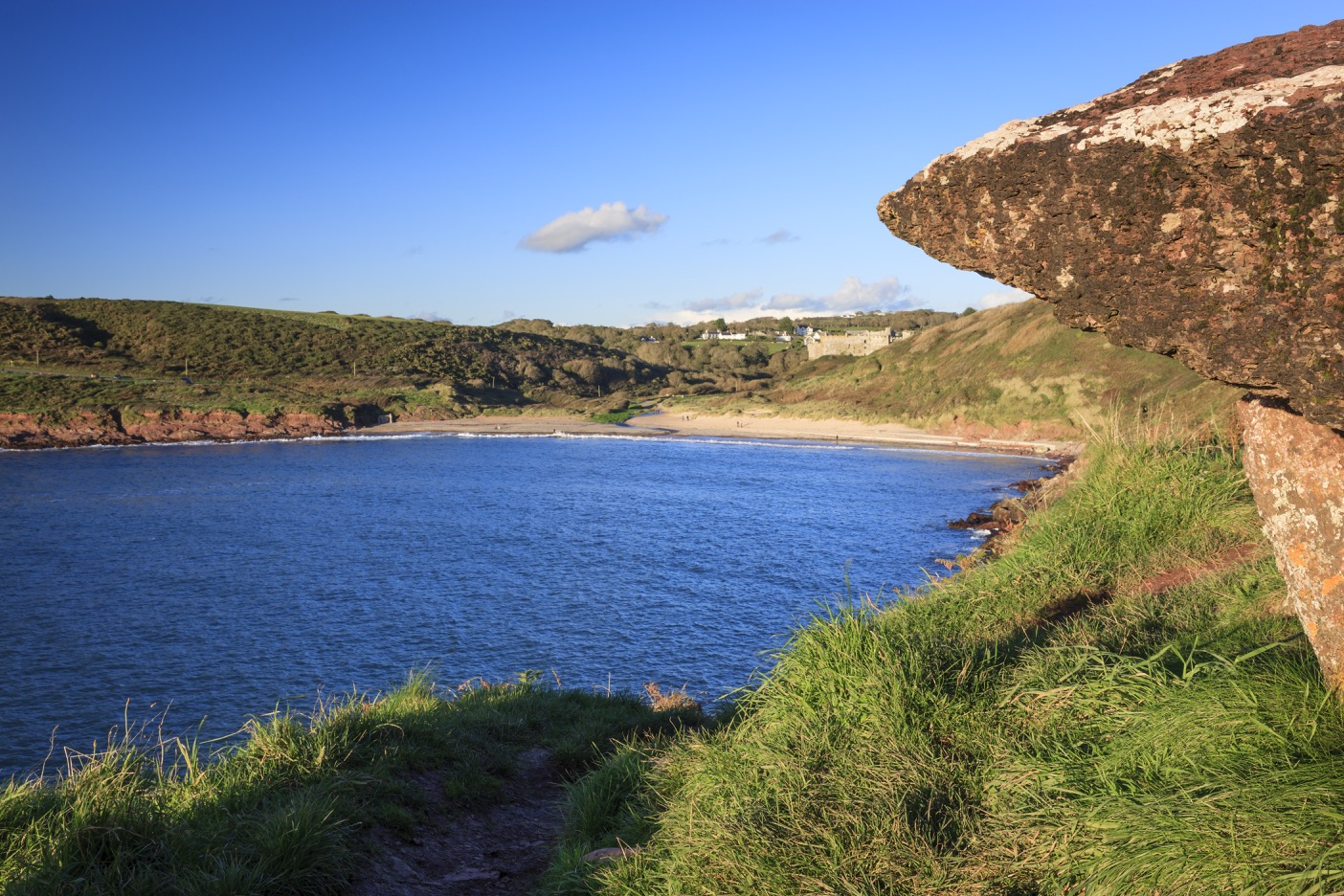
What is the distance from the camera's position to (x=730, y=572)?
29.7 metres

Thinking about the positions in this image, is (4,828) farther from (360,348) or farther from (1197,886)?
(360,348)

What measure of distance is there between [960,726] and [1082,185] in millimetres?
3473

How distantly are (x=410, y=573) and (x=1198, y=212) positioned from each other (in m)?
29.1

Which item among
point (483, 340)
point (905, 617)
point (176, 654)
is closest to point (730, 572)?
point (176, 654)

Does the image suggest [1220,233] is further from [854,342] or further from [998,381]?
[854,342]

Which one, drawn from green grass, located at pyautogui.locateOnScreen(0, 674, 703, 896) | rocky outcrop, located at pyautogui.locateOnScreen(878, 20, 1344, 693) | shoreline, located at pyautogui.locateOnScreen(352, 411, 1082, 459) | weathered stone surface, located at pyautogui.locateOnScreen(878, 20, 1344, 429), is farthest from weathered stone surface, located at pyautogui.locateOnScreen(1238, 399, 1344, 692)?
shoreline, located at pyautogui.locateOnScreen(352, 411, 1082, 459)

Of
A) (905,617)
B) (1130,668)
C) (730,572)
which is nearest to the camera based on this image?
(1130,668)

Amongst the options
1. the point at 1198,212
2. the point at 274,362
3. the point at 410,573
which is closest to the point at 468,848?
the point at 1198,212

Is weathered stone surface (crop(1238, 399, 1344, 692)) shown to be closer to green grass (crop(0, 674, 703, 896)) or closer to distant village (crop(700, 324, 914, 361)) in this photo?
green grass (crop(0, 674, 703, 896))

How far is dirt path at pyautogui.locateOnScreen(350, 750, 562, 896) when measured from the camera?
775cm

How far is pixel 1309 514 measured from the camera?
4.90m

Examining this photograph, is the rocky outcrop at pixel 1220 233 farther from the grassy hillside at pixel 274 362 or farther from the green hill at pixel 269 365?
the grassy hillside at pixel 274 362

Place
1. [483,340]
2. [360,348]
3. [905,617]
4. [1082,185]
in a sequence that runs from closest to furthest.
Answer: [1082,185] → [905,617] → [360,348] → [483,340]

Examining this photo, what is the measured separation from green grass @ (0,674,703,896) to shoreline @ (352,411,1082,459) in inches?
2366
